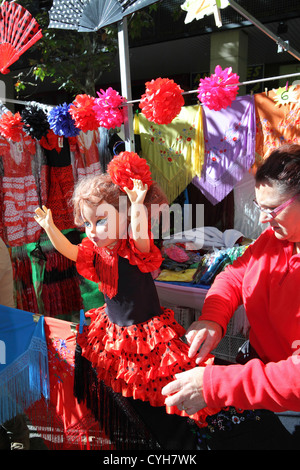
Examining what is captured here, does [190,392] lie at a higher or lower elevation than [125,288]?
lower

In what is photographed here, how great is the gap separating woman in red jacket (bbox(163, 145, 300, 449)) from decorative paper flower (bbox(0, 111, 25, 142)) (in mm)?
2207

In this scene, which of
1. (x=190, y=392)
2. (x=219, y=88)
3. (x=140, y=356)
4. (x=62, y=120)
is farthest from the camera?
(x=62, y=120)

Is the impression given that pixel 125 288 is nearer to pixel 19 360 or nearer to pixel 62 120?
pixel 19 360

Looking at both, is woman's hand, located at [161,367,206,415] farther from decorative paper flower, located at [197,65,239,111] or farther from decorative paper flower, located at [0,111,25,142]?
decorative paper flower, located at [0,111,25,142]

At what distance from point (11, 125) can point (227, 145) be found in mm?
1873

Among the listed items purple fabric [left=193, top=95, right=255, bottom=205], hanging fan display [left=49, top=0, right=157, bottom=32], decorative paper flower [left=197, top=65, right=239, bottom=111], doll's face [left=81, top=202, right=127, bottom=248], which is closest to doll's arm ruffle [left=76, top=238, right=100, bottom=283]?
doll's face [left=81, top=202, right=127, bottom=248]

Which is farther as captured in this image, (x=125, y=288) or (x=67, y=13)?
(x=67, y=13)

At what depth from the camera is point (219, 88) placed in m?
2.33

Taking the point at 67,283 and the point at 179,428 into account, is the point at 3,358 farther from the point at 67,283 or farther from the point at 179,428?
the point at 67,283

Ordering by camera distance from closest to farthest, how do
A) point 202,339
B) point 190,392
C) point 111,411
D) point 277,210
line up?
point 190,392 → point 277,210 → point 202,339 → point 111,411

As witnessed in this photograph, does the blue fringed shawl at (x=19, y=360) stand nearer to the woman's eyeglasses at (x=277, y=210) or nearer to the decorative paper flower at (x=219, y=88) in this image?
the woman's eyeglasses at (x=277, y=210)

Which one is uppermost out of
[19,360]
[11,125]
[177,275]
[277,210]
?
[11,125]

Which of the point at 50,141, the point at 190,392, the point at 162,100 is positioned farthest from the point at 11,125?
the point at 190,392

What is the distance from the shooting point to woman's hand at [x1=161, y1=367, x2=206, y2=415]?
1.13 meters
